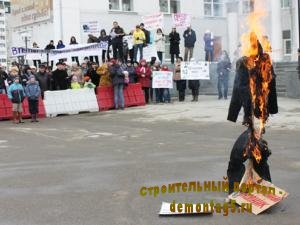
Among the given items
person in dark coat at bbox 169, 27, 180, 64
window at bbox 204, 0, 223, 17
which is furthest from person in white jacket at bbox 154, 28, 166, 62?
window at bbox 204, 0, 223, 17

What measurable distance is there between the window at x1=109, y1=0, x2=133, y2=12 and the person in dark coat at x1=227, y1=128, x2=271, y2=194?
27.0 meters

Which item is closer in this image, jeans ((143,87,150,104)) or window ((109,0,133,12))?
jeans ((143,87,150,104))

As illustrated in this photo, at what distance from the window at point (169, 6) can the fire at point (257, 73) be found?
1142 inches

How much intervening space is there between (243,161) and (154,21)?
2057 centimetres

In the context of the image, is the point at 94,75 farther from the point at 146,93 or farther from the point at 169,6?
the point at 169,6

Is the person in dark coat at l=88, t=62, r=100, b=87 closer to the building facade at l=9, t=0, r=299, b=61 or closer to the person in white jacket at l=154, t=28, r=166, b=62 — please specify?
the person in white jacket at l=154, t=28, r=166, b=62

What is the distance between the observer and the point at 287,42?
4109 cm

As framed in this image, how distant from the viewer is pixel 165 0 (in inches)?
1406

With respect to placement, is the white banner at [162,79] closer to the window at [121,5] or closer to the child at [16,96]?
the child at [16,96]

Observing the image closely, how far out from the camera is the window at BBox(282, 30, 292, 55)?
40.6m

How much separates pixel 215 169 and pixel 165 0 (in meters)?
27.8

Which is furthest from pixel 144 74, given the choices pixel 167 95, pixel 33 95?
pixel 33 95

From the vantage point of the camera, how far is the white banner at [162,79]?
22.7 meters

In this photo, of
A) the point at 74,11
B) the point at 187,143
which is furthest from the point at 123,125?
the point at 74,11
